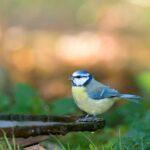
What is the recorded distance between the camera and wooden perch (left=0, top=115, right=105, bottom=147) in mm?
3611

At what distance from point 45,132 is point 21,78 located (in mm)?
4457

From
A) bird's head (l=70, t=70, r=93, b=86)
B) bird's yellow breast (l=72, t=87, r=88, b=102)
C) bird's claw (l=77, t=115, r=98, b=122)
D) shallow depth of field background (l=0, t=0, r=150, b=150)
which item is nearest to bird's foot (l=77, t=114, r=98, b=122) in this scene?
bird's claw (l=77, t=115, r=98, b=122)

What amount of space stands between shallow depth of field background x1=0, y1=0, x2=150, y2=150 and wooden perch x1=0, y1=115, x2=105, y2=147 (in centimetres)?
329

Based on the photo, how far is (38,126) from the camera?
368 centimetres

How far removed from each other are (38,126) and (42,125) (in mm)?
45

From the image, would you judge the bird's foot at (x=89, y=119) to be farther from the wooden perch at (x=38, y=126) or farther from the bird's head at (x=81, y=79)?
the bird's head at (x=81, y=79)

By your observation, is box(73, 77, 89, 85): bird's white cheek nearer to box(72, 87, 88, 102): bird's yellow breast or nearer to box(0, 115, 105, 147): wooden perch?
box(72, 87, 88, 102): bird's yellow breast

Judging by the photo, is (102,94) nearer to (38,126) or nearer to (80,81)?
(80,81)

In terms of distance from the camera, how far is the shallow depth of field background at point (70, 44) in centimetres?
805

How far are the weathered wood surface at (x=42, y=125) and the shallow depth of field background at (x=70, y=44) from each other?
3.28 metres

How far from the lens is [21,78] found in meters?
8.12

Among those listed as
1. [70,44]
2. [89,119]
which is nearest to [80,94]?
[89,119]

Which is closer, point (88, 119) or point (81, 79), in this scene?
point (88, 119)

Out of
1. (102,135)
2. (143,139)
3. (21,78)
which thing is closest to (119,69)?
(21,78)
